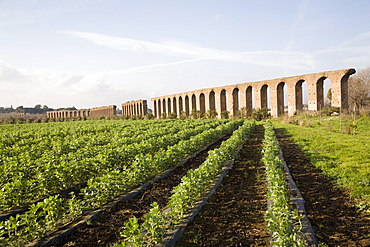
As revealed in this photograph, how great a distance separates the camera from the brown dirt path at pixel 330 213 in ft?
11.5

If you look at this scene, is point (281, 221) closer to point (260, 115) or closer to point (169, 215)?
point (169, 215)

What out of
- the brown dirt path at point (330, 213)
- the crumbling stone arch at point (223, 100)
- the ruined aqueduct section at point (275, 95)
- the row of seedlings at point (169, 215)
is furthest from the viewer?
the crumbling stone arch at point (223, 100)

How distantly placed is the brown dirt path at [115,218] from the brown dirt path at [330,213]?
2855 mm

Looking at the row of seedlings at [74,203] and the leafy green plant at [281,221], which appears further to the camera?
the row of seedlings at [74,203]

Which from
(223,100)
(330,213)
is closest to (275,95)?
(223,100)

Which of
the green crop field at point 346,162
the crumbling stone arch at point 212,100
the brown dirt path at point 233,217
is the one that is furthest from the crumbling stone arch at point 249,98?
the brown dirt path at point 233,217

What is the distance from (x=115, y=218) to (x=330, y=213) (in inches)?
150

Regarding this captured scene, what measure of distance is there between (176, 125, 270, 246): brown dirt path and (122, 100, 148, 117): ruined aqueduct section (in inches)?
2238

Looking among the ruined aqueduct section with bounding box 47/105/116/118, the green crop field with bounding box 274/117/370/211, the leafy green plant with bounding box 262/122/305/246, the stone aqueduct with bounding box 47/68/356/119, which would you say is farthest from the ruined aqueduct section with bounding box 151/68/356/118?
the ruined aqueduct section with bounding box 47/105/116/118

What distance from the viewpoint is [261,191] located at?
5.41 metres

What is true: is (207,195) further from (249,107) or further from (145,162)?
(249,107)

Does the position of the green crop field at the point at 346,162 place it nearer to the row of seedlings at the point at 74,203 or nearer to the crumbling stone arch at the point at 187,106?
the row of seedlings at the point at 74,203

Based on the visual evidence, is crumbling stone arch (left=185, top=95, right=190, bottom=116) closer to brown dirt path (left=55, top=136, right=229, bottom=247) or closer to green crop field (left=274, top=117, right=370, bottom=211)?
green crop field (left=274, top=117, right=370, bottom=211)

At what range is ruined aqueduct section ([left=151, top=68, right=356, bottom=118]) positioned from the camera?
85.5 feet
